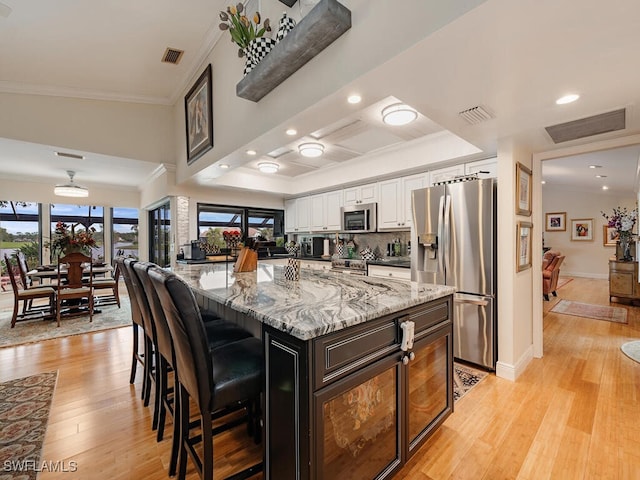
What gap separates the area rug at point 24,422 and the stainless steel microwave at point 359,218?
4.04 m

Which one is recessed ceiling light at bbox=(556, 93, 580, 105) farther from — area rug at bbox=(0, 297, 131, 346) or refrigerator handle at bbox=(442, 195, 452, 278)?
area rug at bbox=(0, 297, 131, 346)

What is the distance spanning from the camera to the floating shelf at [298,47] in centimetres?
167

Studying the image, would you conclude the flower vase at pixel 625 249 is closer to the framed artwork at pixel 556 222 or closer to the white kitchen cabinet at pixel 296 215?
the framed artwork at pixel 556 222

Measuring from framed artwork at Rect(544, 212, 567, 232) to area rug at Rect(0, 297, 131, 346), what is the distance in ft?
38.7

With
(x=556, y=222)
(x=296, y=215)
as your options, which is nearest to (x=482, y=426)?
(x=296, y=215)

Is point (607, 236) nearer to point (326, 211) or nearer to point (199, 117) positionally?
point (326, 211)

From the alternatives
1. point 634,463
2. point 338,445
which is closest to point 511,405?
point 634,463

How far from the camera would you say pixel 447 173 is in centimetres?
373

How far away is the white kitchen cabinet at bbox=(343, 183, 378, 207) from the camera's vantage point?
4645 mm

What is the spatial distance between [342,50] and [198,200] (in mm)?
4117

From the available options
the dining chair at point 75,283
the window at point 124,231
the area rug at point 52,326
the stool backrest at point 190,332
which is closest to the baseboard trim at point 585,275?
the stool backrest at point 190,332

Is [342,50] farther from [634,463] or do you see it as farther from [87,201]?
[87,201]

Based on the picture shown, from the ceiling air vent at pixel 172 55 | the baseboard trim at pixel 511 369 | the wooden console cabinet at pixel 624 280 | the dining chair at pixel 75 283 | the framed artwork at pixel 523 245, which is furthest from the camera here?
the wooden console cabinet at pixel 624 280

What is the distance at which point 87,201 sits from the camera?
614 cm
